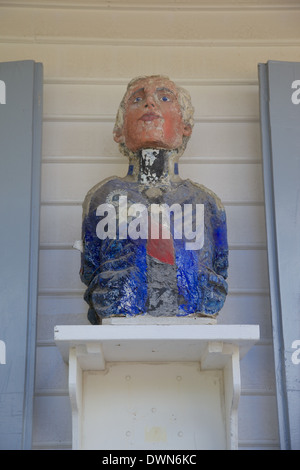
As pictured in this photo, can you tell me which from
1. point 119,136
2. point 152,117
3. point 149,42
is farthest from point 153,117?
point 149,42

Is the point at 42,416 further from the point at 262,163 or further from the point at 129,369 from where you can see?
the point at 262,163

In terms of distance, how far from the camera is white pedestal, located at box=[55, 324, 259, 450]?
9.41ft

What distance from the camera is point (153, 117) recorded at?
10.3 feet

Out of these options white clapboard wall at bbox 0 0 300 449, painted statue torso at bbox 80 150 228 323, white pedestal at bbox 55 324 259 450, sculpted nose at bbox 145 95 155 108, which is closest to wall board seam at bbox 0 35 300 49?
white clapboard wall at bbox 0 0 300 449

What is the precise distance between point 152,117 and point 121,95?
0.52 m

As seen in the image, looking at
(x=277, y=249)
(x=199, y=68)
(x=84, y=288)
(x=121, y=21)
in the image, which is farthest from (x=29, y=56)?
(x=277, y=249)

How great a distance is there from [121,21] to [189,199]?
102 cm

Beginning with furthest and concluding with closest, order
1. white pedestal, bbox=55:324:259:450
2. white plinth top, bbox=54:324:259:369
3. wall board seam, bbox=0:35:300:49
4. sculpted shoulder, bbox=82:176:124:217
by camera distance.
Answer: wall board seam, bbox=0:35:300:49 < sculpted shoulder, bbox=82:176:124:217 < white pedestal, bbox=55:324:259:450 < white plinth top, bbox=54:324:259:369

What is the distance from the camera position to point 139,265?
2924mm

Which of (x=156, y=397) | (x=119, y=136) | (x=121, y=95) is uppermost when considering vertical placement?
(x=121, y=95)

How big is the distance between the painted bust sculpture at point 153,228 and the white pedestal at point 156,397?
0.15m

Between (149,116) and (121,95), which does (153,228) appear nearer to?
(149,116)

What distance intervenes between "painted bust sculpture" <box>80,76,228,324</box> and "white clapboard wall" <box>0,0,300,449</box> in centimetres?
30

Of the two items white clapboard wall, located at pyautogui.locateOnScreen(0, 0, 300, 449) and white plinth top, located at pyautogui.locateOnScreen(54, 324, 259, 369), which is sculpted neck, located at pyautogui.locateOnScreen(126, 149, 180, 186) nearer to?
white clapboard wall, located at pyautogui.locateOnScreen(0, 0, 300, 449)
